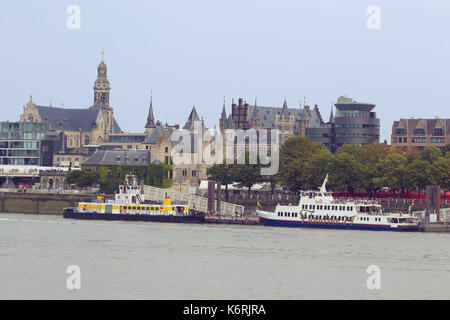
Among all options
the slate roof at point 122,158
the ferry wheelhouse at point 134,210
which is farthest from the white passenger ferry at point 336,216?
the slate roof at point 122,158

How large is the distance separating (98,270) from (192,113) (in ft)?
385

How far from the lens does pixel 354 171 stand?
5281 inches

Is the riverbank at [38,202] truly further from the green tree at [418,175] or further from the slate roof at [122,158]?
the green tree at [418,175]

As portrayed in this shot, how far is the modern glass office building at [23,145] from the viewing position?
626 feet

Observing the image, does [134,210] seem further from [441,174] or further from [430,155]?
[430,155]

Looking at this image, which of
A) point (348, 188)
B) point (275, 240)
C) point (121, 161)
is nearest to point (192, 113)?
point (121, 161)

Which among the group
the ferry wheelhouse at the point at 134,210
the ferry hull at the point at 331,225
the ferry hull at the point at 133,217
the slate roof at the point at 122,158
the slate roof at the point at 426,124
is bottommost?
the ferry hull at the point at 331,225

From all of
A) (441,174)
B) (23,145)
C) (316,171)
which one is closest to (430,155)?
(441,174)

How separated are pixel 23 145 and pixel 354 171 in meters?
78.2

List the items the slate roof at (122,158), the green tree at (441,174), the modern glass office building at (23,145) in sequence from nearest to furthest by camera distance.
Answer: the green tree at (441,174), the slate roof at (122,158), the modern glass office building at (23,145)

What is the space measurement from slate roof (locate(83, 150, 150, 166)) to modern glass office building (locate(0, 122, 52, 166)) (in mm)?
33696

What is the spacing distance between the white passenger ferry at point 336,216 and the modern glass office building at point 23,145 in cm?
8302

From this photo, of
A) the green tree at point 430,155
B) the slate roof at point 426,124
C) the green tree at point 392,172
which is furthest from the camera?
the slate roof at point 426,124

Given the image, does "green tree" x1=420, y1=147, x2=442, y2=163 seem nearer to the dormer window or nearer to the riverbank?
the riverbank
